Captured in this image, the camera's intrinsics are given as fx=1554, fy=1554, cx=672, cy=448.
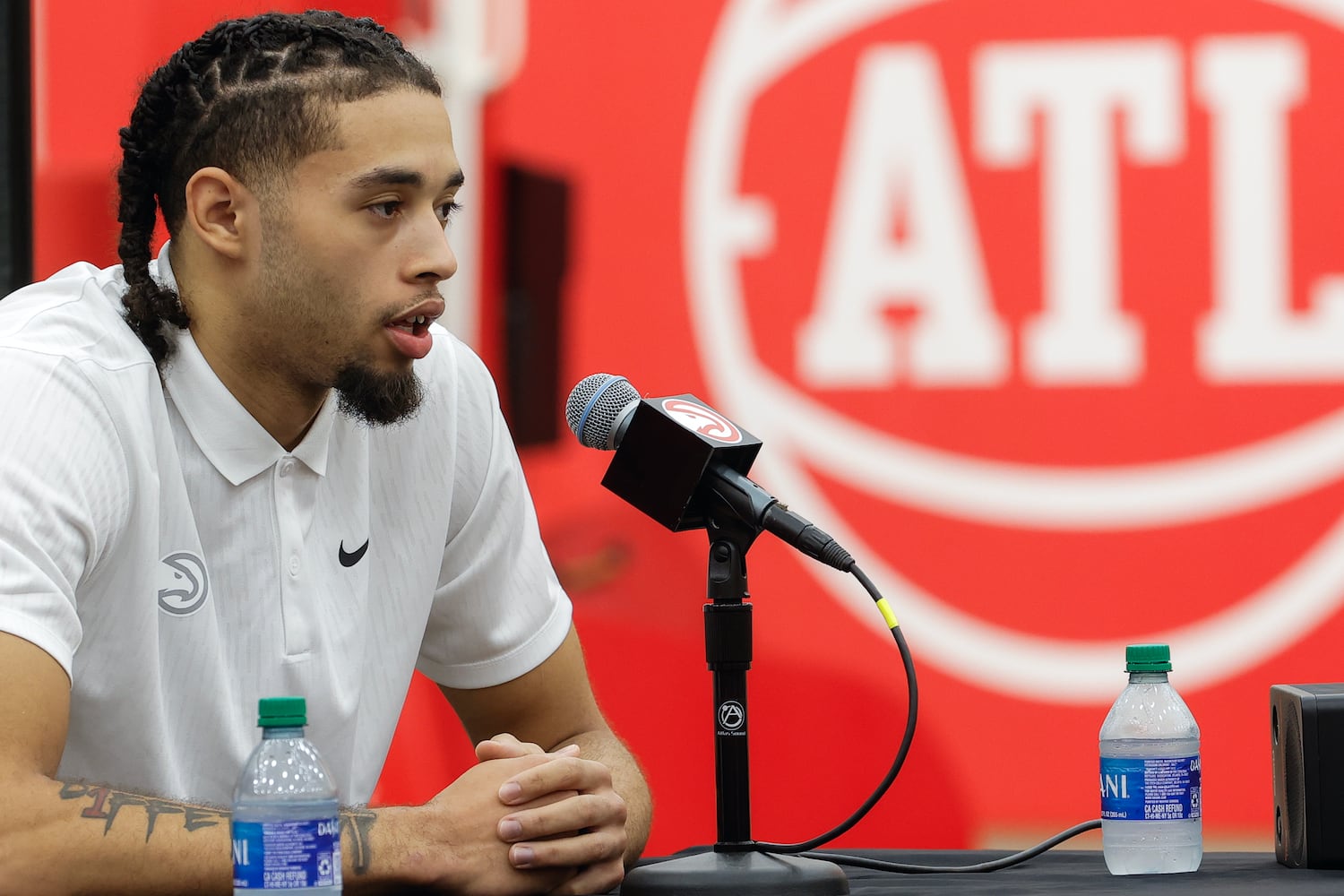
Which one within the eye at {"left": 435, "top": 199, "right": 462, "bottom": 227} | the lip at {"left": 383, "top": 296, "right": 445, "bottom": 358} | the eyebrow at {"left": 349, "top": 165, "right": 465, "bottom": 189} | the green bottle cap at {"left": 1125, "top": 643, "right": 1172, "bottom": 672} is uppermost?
the eyebrow at {"left": 349, "top": 165, "right": 465, "bottom": 189}

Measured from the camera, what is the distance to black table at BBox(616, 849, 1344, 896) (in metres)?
1.34

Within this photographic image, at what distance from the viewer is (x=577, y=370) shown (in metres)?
3.01

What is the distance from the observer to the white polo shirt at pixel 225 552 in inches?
59.1

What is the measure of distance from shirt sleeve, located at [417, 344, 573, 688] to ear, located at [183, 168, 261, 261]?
0.34 metres

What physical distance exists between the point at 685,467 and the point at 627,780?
0.54 metres

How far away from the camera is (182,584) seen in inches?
65.4

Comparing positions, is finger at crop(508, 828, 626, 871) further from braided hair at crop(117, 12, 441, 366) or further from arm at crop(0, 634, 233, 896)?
braided hair at crop(117, 12, 441, 366)

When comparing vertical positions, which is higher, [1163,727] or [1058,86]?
[1058,86]

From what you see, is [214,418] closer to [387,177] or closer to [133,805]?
[387,177]

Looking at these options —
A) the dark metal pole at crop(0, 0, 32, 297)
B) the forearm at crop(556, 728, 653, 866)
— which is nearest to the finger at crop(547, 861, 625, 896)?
the forearm at crop(556, 728, 653, 866)

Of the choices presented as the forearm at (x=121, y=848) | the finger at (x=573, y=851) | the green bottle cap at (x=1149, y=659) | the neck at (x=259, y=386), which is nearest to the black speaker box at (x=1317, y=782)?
the green bottle cap at (x=1149, y=659)

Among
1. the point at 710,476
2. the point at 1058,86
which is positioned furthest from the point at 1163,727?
the point at 1058,86

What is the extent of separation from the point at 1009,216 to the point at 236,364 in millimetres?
1635

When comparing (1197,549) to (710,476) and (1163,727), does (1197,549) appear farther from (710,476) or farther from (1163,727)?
(710,476)
